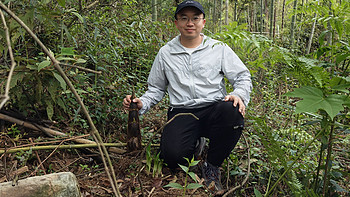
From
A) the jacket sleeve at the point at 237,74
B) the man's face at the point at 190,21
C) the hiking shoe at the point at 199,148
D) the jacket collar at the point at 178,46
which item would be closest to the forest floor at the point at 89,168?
the hiking shoe at the point at 199,148

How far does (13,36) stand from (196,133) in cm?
183

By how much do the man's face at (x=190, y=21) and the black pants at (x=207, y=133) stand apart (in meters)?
0.74

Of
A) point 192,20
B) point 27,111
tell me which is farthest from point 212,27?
point 27,111

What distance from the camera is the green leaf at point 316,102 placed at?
1449 mm

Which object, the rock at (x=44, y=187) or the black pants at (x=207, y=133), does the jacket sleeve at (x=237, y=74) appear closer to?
the black pants at (x=207, y=133)

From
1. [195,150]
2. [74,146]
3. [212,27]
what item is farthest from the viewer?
[212,27]

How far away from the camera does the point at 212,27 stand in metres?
8.98

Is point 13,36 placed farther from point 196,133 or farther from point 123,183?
point 196,133

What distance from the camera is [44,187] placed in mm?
1808

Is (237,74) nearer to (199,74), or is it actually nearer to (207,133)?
(199,74)

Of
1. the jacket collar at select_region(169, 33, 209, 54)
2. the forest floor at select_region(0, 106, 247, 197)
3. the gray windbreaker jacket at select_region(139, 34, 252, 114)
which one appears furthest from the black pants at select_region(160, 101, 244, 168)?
the jacket collar at select_region(169, 33, 209, 54)

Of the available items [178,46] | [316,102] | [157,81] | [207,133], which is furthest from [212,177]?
[316,102]

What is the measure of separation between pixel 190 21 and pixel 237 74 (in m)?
0.68

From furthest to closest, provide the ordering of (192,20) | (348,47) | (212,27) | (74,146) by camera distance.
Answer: (212,27) → (192,20) → (74,146) → (348,47)
